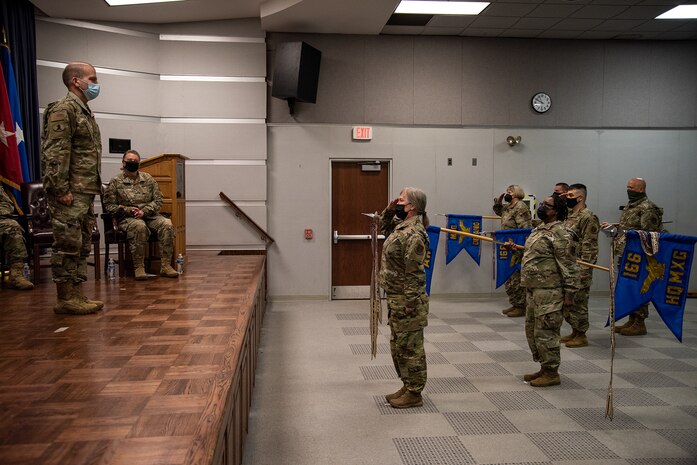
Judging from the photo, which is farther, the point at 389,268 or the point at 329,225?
the point at 329,225

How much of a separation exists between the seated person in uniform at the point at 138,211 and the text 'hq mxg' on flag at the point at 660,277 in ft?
12.8

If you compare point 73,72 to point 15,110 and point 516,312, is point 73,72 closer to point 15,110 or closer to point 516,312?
point 15,110

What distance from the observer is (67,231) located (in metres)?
3.53

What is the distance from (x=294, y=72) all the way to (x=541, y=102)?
Answer: 3.57m

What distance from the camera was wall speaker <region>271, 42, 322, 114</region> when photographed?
23.4ft

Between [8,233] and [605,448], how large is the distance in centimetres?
476

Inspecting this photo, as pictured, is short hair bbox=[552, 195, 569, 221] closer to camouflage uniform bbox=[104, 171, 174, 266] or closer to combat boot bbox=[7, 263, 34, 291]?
camouflage uniform bbox=[104, 171, 174, 266]

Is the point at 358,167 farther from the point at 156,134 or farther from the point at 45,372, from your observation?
the point at 45,372

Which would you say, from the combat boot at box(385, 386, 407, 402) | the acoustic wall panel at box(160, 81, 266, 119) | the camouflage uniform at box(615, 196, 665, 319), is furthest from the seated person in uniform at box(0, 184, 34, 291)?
the camouflage uniform at box(615, 196, 665, 319)

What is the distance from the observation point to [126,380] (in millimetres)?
2453

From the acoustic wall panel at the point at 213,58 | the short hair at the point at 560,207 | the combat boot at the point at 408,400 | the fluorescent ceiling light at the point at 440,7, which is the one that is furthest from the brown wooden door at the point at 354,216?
the combat boot at the point at 408,400

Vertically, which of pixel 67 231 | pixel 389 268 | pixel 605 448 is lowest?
pixel 605 448

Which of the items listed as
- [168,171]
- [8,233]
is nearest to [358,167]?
[168,171]

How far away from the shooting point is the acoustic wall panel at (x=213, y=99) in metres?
7.43
